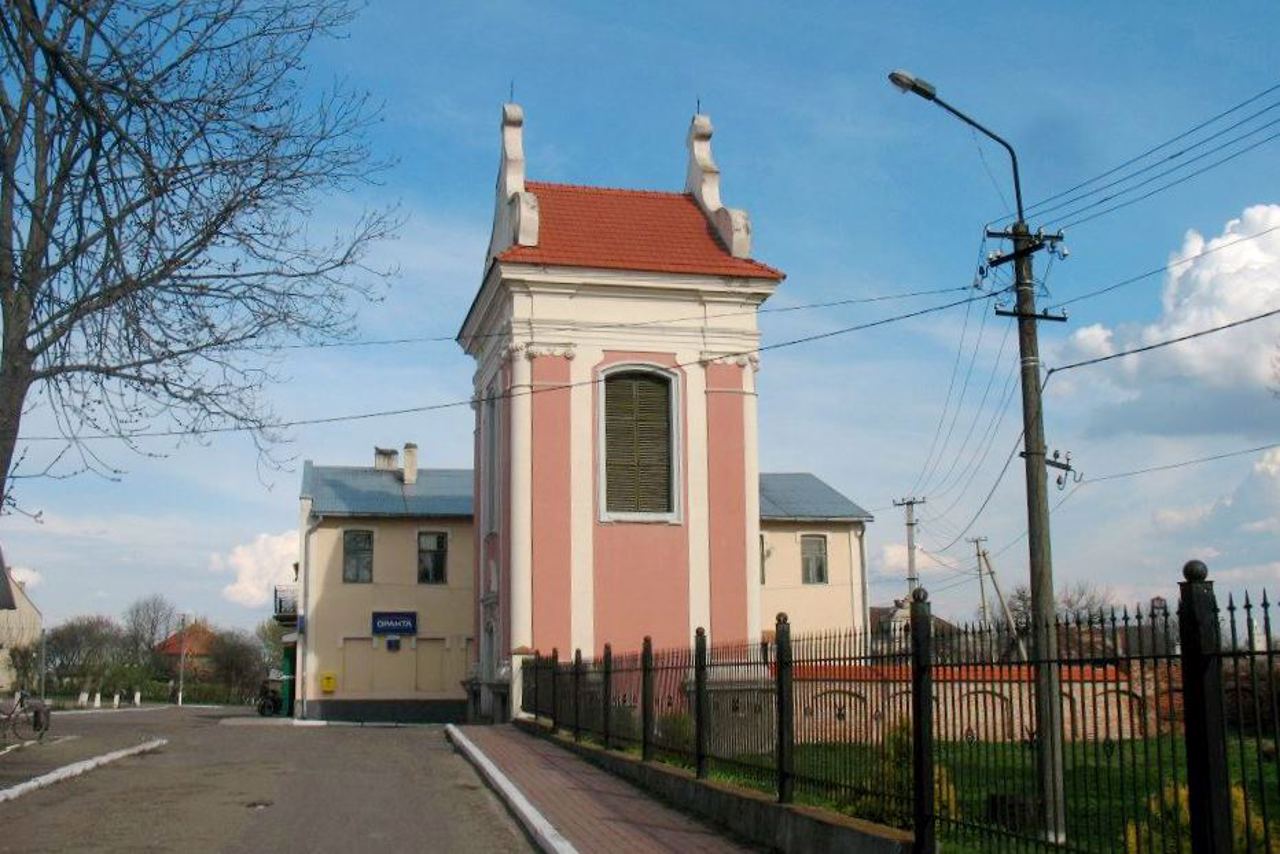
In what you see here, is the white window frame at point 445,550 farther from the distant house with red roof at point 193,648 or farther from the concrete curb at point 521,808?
the distant house with red roof at point 193,648

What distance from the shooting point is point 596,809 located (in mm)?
13680

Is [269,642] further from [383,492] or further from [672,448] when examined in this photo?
[672,448]

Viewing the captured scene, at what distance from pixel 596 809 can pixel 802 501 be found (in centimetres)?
3484

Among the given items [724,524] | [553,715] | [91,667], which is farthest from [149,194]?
[91,667]

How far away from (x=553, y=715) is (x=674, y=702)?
8827 millimetres

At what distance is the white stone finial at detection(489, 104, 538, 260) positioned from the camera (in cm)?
3247

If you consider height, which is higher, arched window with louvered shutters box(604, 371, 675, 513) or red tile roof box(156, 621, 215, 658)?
arched window with louvered shutters box(604, 371, 675, 513)

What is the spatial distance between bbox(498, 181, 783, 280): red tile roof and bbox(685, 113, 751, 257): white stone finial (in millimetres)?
241

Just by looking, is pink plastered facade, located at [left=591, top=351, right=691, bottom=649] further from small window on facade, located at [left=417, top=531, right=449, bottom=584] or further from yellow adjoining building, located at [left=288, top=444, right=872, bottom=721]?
small window on facade, located at [left=417, top=531, right=449, bottom=584]

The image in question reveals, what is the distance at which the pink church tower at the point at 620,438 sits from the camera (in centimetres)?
3114

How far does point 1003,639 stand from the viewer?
8164mm

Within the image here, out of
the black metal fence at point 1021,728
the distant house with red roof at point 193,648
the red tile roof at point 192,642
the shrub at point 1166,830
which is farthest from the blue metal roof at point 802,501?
A: the red tile roof at point 192,642

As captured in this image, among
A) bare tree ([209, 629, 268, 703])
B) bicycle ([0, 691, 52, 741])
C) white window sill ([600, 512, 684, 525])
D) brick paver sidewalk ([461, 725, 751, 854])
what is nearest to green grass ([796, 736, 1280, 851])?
brick paver sidewalk ([461, 725, 751, 854])

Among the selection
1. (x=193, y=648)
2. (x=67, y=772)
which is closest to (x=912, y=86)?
(x=67, y=772)
